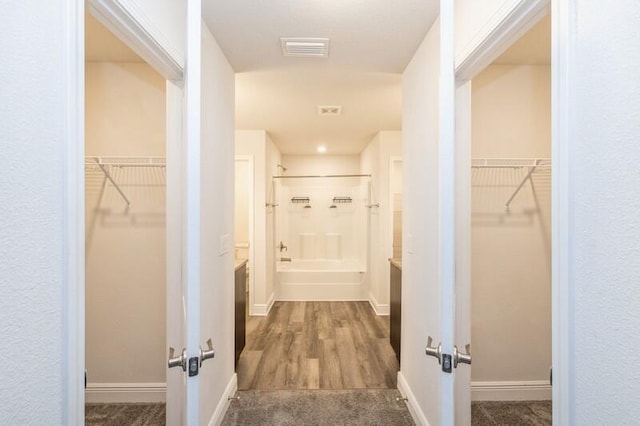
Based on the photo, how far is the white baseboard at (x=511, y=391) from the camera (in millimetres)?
2418

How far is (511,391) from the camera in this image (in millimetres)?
2428

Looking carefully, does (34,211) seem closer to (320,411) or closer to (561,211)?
(561,211)

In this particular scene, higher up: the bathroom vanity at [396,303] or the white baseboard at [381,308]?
the bathroom vanity at [396,303]

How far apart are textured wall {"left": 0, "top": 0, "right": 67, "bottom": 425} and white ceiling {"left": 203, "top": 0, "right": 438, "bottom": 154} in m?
1.20

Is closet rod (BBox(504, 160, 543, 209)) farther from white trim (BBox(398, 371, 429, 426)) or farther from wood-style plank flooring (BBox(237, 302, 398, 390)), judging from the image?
wood-style plank flooring (BBox(237, 302, 398, 390))

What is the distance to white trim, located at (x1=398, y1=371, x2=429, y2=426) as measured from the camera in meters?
2.07

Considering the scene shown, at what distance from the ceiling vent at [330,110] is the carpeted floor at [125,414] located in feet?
9.88

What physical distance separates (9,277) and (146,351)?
6.48 feet

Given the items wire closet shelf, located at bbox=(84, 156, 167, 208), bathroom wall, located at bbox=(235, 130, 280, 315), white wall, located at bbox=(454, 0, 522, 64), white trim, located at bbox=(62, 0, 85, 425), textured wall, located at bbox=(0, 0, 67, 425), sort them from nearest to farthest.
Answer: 1. textured wall, located at bbox=(0, 0, 67, 425)
2. white trim, located at bbox=(62, 0, 85, 425)
3. white wall, located at bbox=(454, 0, 522, 64)
4. wire closet shelf, located at bbox=(84, 156, 167, 208)
5. bathroom wall, located at bbox=(235, 130, 280, 315)

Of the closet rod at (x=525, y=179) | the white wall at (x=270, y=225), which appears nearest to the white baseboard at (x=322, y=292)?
the white wall at (x=270, y=225)

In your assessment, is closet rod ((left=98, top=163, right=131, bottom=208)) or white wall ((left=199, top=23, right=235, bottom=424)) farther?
closet rod ((left=98, top=163, right=131, bottom=208))

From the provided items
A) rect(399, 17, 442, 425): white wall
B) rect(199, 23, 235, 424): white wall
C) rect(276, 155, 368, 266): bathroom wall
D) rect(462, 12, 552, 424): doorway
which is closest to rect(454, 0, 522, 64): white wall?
rect(399, 17, 442, 425): white wall

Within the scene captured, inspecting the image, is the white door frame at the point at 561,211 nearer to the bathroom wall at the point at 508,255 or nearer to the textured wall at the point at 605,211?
the textured wall at the point at 605,211

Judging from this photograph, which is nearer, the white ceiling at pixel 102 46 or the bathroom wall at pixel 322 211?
the white ceiling at pixel 102 46
